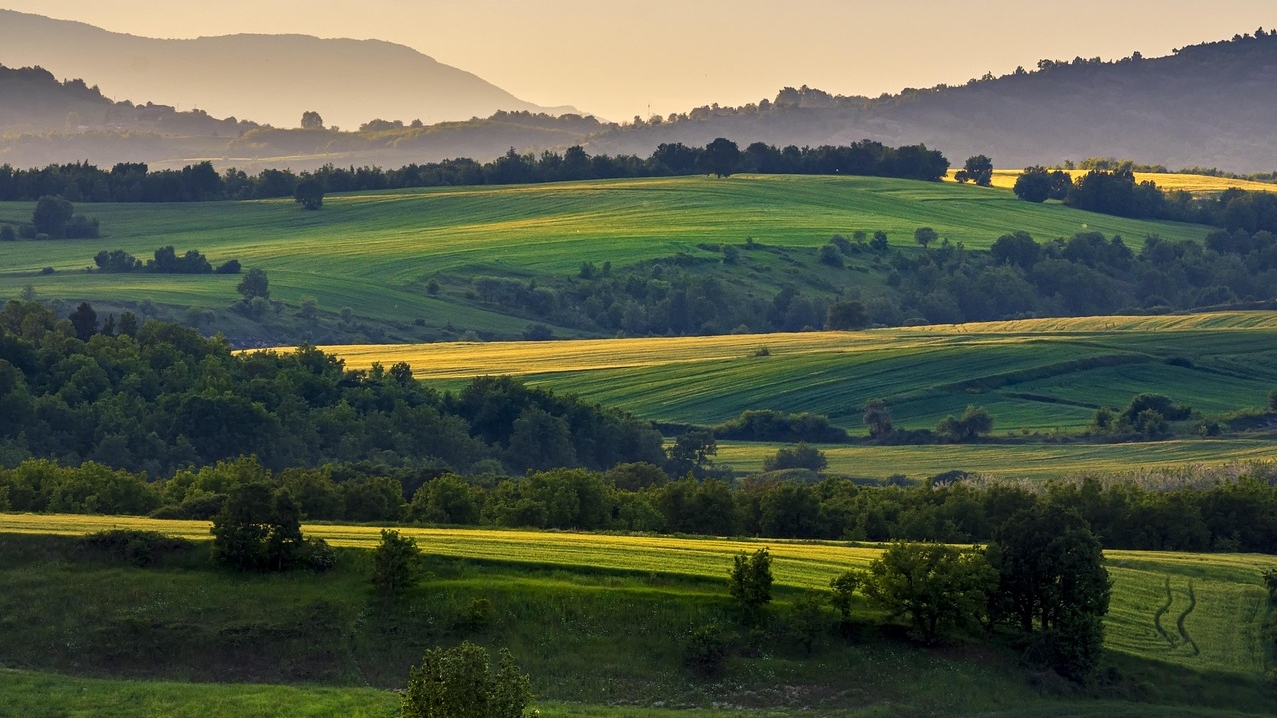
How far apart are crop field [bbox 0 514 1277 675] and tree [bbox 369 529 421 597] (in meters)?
3.31

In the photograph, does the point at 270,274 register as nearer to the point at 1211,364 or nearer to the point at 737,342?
the point at 737,342

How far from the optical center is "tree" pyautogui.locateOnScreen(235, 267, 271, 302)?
581 ft

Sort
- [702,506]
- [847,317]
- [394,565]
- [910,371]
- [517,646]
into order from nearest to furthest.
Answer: [517,646], [394,565], [702,506], [910,371], [847,317]

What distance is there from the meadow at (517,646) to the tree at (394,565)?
631 mm

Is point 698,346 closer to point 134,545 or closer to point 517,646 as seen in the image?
point 134,545

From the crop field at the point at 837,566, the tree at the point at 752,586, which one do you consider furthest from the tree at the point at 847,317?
the tree at the point at 752,586

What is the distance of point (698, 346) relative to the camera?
169 metres

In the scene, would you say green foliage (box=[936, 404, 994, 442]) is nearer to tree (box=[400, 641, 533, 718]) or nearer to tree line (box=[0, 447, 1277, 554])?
tree line (box=[0, 447, 1277, 554])

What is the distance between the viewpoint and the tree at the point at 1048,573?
177 feet

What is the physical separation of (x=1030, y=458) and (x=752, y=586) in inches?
2693

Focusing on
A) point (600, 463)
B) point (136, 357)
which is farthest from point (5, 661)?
point (600, 463)

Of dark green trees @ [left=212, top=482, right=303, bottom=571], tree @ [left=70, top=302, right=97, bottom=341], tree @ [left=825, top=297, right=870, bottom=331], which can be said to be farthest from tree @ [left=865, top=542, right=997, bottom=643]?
tree @ [left=825, top=297, right=870, bottom=331]

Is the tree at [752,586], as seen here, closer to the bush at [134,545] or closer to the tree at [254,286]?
the bush at [134,545]

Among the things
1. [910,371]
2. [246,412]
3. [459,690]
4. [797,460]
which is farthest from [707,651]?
[910,371]
